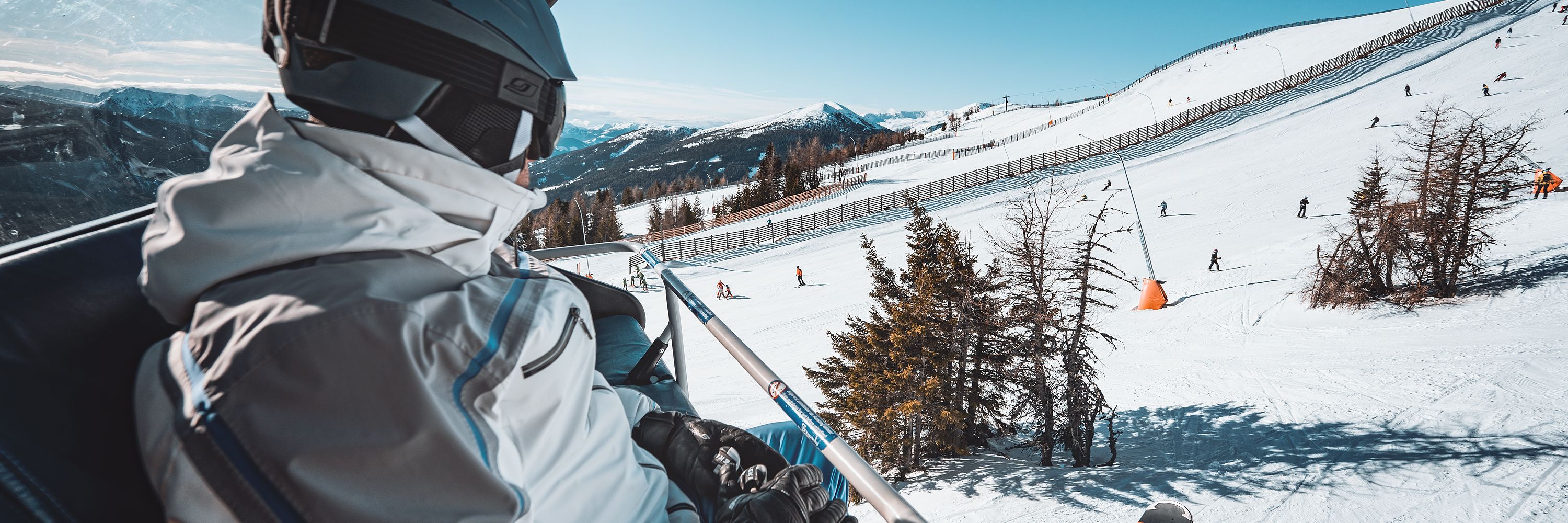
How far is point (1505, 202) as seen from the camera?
22.8 metres

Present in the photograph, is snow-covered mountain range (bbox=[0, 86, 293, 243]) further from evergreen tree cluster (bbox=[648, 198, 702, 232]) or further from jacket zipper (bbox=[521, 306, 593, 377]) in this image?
evergreen tree cluster (bbox=[648, 198, 702, 232])

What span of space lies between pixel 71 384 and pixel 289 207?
46cm

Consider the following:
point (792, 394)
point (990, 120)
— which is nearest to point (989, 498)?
point (792, 394)

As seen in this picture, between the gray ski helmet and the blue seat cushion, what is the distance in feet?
6.45

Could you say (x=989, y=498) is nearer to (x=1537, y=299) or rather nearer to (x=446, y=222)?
(x=446, y=222)

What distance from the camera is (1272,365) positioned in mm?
14867

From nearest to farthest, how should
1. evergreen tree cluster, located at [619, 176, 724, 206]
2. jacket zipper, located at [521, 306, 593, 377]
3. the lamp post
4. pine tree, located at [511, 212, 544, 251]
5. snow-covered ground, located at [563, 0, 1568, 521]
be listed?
jacket zipper, located at [521, 306, 593, 377]
pine tree, located at [511, 212, 544, 251]
snow-covered ground, located at [563, 0, 1568, 521]
the lamp post
evergreen tree cluster, located at [619, 176, 724, 206]

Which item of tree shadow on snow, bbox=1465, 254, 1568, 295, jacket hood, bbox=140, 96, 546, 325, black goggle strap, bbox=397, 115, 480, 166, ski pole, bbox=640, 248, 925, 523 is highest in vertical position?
black goggle strap, bbox=397, 115, 480, 166

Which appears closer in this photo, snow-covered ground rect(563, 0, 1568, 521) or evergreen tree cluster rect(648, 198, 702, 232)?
snow-covered ground rect(563, 0, 1568, 521)

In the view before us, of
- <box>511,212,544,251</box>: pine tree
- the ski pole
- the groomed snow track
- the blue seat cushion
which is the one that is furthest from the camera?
the groomed snow track

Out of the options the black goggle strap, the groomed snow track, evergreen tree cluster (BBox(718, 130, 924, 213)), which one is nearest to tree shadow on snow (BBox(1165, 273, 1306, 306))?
the groomed snow track

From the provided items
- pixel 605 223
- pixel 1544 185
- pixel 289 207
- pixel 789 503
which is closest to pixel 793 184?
pixel 605 223

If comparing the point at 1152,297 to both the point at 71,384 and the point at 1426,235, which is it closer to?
the point at 1426,235

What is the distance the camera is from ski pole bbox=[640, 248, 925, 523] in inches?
56.4
